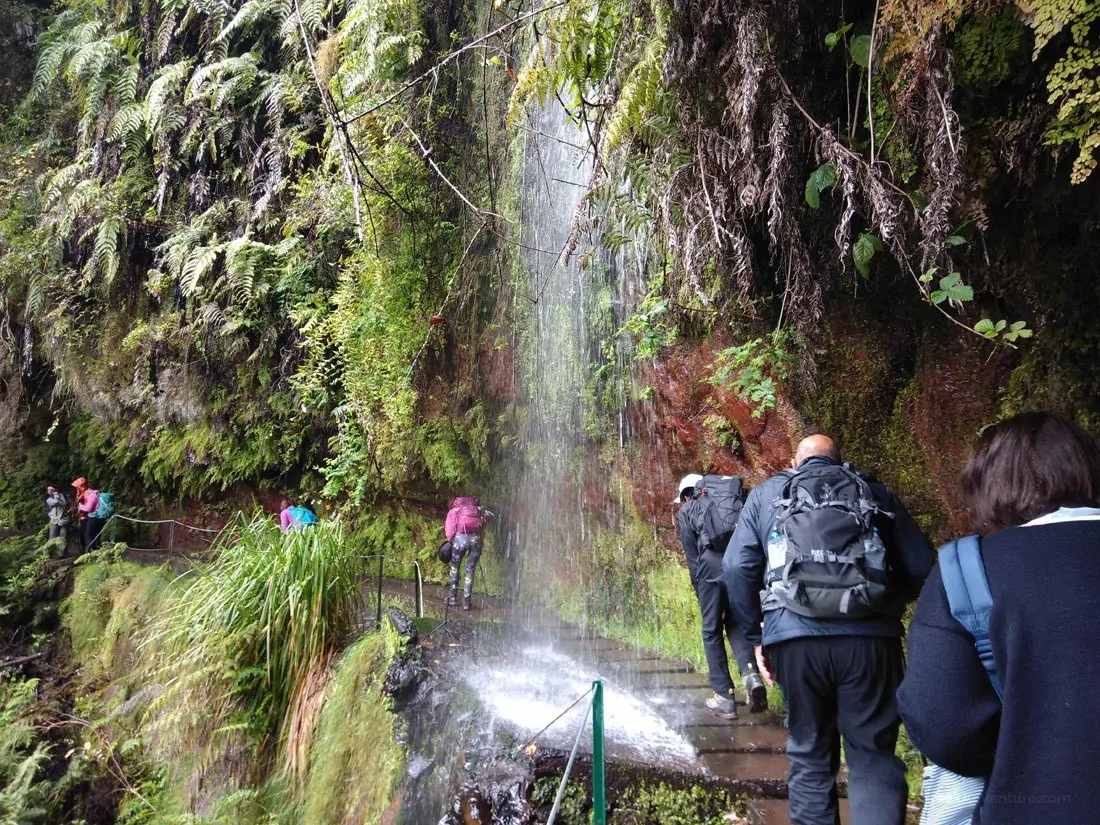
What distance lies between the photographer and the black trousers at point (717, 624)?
13.0ft

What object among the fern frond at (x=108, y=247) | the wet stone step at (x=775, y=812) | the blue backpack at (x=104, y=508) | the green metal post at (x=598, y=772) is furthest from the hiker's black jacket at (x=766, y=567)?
the blue backpack at (x=104, y=508)

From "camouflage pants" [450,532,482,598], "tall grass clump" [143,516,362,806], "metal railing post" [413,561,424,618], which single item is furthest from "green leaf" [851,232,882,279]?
"camouflage pants" [450,532,482,598]

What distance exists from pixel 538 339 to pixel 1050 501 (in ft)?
20.3

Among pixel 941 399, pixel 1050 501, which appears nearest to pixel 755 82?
pixel 941 399

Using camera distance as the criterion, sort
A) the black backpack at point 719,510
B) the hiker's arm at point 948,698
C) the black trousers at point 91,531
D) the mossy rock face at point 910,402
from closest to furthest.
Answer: the hiker's arm at point 948,698, the mossy rock face at point 910,402, the black backpack at point 719,510, the black trousers at point 91,531

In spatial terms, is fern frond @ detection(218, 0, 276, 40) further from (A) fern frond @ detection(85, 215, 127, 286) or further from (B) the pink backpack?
(B) the pink backpack

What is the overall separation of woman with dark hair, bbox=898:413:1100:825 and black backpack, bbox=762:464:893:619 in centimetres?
76

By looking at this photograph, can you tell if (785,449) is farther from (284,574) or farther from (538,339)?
(284,574)

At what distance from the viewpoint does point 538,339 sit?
7473mm

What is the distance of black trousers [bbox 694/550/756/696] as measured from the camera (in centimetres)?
397

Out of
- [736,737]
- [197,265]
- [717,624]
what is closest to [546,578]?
[717,624]

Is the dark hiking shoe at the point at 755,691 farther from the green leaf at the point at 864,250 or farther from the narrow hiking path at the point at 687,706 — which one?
the green leaf at the point at 864,250

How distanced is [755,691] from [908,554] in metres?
1.98

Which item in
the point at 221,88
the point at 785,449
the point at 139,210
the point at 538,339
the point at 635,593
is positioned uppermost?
the point at 221,88
